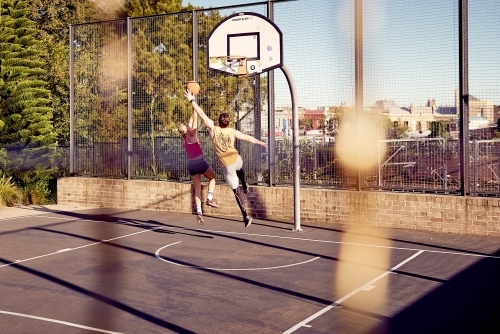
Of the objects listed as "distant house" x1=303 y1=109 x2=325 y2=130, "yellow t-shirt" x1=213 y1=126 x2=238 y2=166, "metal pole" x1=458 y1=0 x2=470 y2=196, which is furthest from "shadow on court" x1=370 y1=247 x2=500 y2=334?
"distant house" x1=303 y1=109 x2=325 y2=130

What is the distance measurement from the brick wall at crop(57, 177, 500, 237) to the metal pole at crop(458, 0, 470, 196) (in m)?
0.49

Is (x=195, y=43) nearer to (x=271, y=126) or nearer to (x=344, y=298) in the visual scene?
(x=271, y=126)

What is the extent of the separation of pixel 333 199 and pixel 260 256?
4158 mm

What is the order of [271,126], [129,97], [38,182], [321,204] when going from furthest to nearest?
[38,182]
[129,97]
[271,126]
[321,204]

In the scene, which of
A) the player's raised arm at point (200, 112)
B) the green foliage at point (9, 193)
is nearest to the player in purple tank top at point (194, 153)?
the player's raised arm at point (200, 112)

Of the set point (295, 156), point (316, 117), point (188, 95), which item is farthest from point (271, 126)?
point (188, 95)

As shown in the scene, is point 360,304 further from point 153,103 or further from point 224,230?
point 153,103

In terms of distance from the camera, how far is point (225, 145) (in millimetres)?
13875

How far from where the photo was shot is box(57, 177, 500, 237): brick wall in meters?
14.5

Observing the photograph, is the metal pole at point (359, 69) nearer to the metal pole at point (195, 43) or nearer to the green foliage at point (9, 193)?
the metal pole at point (195, 43)

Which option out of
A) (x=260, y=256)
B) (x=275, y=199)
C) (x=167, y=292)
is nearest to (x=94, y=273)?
(x=167, y=292)

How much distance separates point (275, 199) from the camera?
16969 mm

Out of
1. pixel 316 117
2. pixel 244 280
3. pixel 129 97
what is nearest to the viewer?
pixel 244 280

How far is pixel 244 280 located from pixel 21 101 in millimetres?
14674
